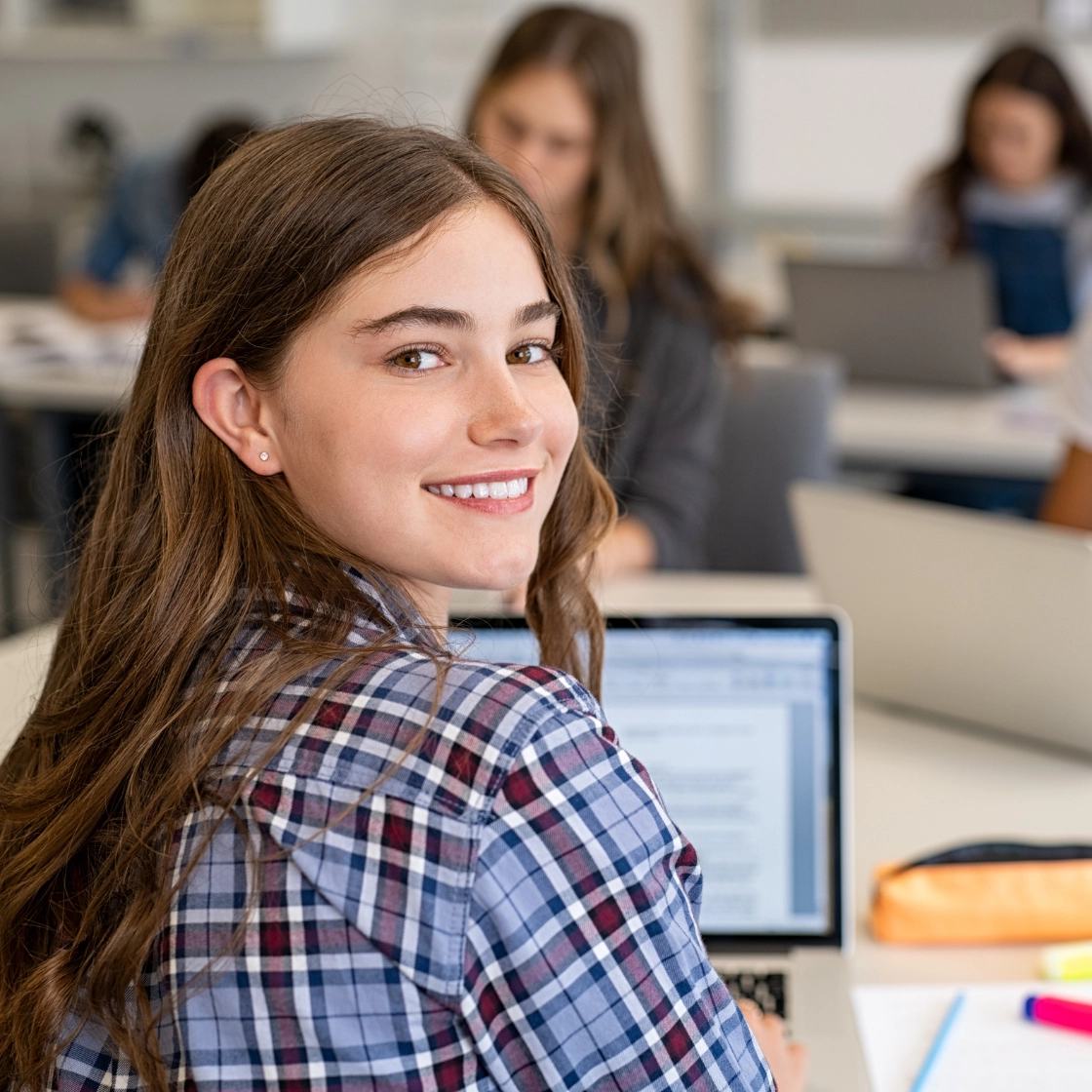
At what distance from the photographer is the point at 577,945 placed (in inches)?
26.8

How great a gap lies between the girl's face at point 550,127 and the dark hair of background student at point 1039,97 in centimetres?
198

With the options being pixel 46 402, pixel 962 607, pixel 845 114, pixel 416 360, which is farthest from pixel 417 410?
pixel 845 114

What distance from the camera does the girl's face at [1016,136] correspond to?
3.83m

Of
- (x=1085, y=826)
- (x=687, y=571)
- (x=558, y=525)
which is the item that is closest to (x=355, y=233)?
(x=558, y=525)

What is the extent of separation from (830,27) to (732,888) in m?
4.51

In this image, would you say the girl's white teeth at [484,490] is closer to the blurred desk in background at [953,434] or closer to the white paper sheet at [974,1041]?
the white paper sheet at [974,1041]

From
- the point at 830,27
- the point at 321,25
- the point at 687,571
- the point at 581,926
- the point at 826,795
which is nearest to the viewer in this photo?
the point at 581,926

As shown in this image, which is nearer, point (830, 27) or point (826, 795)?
point (826, 795)

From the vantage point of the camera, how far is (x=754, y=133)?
5332 millimetres

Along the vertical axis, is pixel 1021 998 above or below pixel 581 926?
below

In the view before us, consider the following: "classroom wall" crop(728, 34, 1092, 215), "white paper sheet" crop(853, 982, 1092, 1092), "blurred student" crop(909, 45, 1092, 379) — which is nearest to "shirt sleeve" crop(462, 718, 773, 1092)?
"white paper sheet" crop(853, 982, 1092, 1092)

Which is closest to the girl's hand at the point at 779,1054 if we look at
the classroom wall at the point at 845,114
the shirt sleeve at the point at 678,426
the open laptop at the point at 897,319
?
the shirt sleeve at the point at 678,426

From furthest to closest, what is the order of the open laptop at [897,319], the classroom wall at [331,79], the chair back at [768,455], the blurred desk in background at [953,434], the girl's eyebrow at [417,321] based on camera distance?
the classroom wall at [331,79] < the open laptop at [897,319] < the blurred desk in background at [953,434] < the chair back at [768,455] < the girl's eyebrow at [417,321]

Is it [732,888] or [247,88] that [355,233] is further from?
[247,88]
